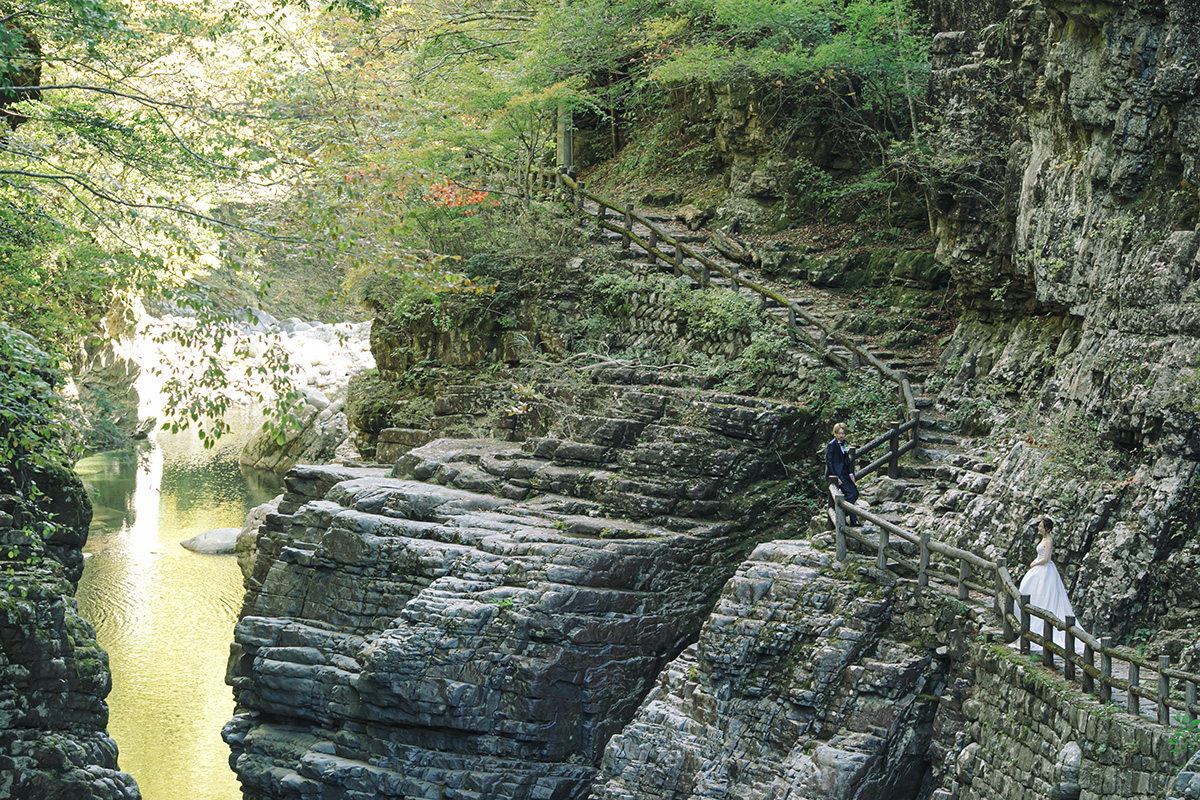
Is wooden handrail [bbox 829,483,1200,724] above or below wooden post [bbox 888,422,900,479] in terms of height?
below

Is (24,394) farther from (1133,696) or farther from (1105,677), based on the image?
(1133,696)

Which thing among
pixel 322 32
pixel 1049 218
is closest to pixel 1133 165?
pixel 1049 218

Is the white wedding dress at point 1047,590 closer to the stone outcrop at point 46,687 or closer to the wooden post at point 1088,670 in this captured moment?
the wooden post at point 1088,670

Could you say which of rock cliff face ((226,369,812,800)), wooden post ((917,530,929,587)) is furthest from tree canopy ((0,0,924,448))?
wooden post ((917,530,929,587))

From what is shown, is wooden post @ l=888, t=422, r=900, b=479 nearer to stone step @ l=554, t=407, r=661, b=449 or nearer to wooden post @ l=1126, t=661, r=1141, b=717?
stone step @ l=554, t=407, r=661, b=449

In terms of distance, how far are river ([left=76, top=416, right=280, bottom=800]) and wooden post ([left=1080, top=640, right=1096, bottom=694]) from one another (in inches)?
430

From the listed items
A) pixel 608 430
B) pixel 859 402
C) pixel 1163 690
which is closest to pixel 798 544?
pixel 859 402

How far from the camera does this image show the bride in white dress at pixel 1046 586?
33.5ft

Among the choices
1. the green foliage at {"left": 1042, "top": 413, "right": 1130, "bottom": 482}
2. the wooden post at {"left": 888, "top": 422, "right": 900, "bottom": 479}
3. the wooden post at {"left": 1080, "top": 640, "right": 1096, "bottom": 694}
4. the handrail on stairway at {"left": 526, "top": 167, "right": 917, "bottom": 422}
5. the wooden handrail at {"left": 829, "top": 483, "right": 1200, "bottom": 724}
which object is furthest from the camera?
the handrail on stairway at {"left": 526, "top": 167, "right": 917, "bottom": 422}

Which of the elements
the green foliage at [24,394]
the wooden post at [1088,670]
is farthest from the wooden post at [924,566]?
the green foliage at [24,394]

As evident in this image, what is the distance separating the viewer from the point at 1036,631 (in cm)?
1044

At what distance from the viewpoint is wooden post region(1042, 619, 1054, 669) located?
9.59m

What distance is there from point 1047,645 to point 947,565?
290cm

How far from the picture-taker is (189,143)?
13.5 meters
